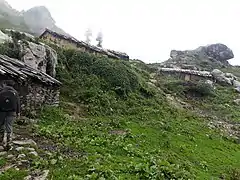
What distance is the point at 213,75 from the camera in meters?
64.4

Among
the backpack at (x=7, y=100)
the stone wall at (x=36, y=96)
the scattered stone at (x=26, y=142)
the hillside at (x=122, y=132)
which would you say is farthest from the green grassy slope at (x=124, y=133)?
the backpack at (x=7, y=100)

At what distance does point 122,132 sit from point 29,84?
573cm

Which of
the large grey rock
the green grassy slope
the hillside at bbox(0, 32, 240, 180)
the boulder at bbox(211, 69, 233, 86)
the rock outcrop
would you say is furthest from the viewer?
the rock outcrop

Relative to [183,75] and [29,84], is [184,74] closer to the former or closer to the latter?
[183,75]

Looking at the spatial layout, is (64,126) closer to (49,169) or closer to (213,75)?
(49,169)

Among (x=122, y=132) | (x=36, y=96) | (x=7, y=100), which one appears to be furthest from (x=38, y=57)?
(x=7, y=100)

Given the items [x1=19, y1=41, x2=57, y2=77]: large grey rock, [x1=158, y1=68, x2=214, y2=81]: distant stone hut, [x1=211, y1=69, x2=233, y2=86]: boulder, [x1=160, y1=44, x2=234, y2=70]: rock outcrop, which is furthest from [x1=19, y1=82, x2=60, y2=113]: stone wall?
[x1=160, y1=44, x2=234, y2=70]: rock outcrop

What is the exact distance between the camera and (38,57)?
2677cm

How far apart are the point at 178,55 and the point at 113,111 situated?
7043 centimetres

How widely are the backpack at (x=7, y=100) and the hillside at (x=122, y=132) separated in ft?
6.29

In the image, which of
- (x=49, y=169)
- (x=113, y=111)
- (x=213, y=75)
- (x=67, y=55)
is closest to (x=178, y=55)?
(x=213, y=75)

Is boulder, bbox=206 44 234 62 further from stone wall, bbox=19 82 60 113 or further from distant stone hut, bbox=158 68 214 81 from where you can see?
stone wall, bbox=19 82 60 113

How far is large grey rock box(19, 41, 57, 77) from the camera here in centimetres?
2604

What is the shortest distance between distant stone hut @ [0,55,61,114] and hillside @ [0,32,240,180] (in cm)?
77
